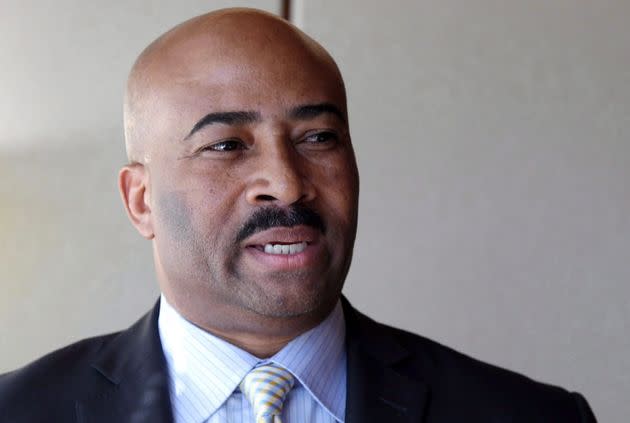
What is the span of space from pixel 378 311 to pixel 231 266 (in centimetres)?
132

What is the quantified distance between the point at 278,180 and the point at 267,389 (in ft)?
1.05

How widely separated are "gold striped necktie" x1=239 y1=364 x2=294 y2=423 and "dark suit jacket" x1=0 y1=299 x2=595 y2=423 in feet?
0.38

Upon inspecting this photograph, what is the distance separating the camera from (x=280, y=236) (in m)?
1.47

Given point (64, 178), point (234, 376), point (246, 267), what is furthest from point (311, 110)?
point (64, 178)

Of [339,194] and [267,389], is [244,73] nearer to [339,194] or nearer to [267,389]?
[339,194]

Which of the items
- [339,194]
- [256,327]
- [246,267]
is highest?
[339,194]

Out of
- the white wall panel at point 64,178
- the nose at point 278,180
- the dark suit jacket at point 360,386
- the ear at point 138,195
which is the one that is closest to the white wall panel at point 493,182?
the white wall panel at point 64,178

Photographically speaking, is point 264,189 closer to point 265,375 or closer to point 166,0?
point 265,375

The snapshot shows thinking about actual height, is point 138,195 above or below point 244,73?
below

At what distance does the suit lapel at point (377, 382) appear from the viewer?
154 centimetres

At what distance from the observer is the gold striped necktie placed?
1.46 m

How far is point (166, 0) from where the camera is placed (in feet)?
8.95

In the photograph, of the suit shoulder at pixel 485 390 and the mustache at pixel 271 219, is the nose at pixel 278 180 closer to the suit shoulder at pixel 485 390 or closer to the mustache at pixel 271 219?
the mustache at pixel 271 219

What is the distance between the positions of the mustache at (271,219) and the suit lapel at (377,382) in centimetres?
28
